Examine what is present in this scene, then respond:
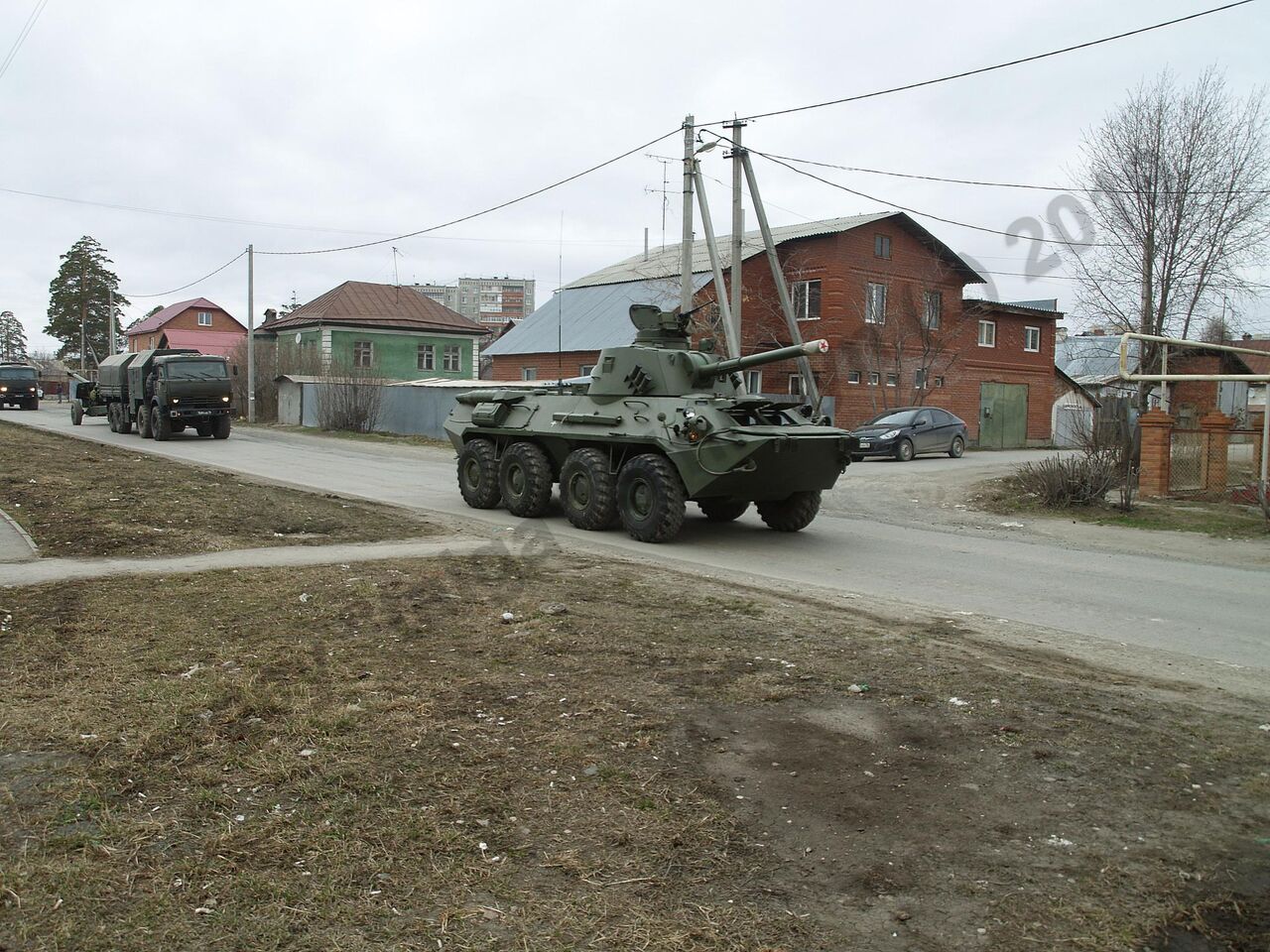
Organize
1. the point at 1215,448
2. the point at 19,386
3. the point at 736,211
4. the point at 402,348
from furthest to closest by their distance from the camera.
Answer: the point at 402,348 < the point at 19,386 < the point at 736,211 < the point at 1215,448

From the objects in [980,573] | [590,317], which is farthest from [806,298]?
[980,573]

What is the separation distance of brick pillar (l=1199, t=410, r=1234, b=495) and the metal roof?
19.0 metres

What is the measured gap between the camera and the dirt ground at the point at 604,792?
3.34 metres

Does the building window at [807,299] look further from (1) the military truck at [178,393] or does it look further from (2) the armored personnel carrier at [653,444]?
(2) the armored personnel carrier at [653,444]

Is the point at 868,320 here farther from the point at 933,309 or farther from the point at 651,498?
the point at 651,498

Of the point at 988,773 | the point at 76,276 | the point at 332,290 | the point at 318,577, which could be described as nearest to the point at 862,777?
→ the point at 988,773

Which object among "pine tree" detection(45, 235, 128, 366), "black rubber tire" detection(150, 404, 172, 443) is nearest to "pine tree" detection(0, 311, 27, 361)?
"pine tree" detection(45, 235, 128, 366)

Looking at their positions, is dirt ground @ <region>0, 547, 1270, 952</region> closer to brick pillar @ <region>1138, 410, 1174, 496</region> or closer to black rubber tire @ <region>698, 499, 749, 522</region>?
black rubber tire @ <region>698, 499, 749, 522</region>

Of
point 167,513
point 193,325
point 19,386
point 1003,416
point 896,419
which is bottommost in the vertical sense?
point 167,513

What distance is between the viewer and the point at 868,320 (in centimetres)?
3375

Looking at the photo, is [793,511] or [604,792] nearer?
[604,792]

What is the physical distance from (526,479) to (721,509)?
2.46 metres

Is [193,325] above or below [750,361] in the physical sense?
above

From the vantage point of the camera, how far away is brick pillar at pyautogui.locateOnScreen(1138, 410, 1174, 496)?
16.1m
